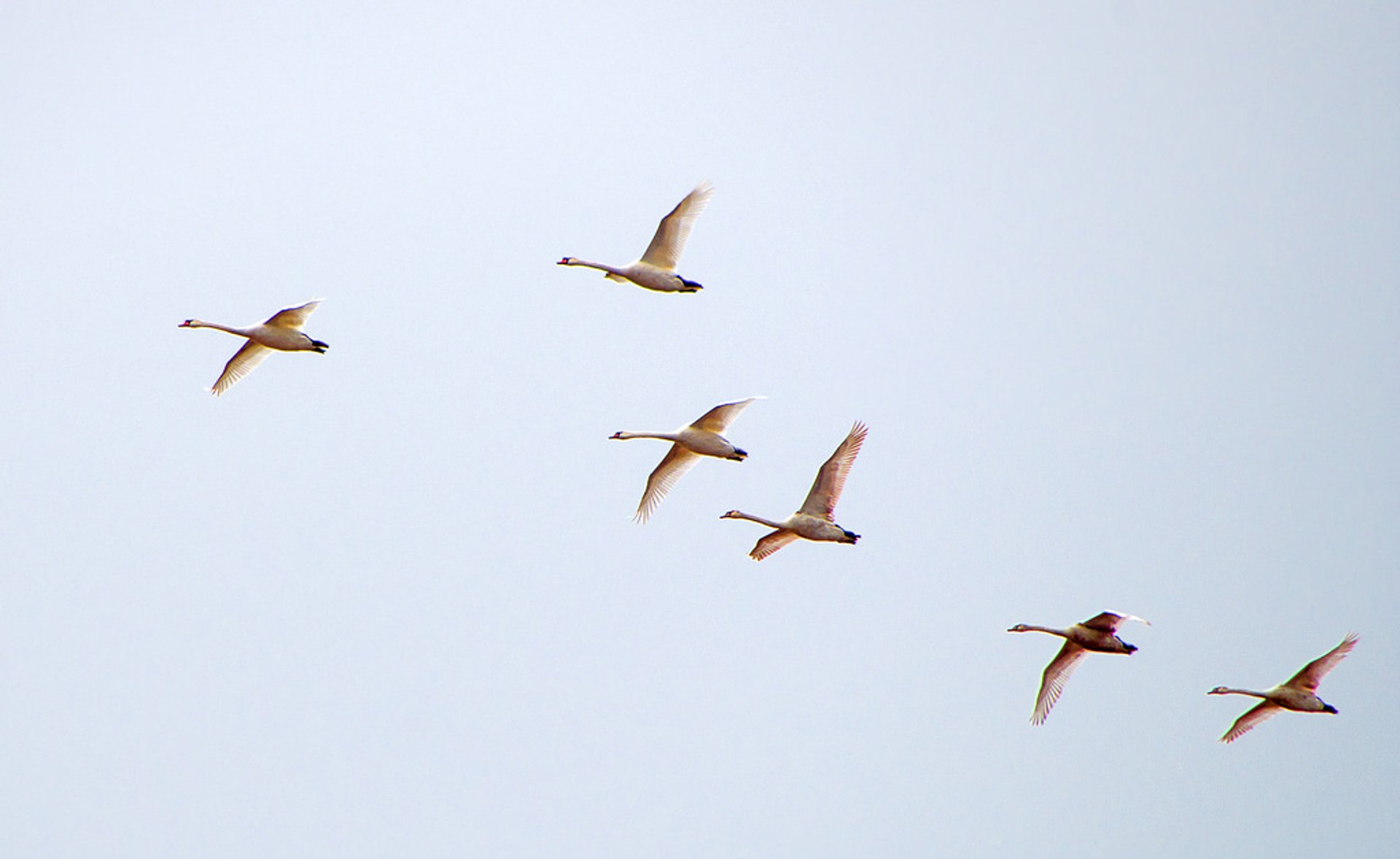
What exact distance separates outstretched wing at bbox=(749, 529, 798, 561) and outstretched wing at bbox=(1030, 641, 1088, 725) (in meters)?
5.52

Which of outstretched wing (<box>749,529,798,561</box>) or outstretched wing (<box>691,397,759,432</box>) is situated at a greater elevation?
outstretched wing (<box>691,397,759,432</box>)

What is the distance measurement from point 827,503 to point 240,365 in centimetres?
1226

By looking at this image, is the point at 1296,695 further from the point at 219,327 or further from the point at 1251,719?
the point at 219,327

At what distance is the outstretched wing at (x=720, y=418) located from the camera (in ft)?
109

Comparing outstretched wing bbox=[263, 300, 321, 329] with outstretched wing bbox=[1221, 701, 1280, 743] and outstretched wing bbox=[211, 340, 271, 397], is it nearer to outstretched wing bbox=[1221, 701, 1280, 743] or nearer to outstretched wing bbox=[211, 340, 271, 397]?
outstretched wing bbox=[211, 340, 271, 397]

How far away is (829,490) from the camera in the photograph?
32.8 m

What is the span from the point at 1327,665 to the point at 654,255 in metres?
14.9

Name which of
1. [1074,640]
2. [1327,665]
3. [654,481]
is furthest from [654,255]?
[1327,665]

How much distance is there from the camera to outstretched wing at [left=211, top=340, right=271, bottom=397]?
3472cm

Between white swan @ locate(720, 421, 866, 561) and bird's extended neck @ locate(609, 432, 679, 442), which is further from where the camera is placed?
bird's extended neck @ locate(609, 432, 679, 442)

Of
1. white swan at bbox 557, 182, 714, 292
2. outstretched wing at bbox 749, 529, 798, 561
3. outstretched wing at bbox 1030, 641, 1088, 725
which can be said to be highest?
white swan at bbox 557, 182, 714, 292

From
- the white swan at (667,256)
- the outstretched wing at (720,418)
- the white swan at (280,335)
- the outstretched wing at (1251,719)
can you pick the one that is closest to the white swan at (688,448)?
the outstretched wing at (720,418)

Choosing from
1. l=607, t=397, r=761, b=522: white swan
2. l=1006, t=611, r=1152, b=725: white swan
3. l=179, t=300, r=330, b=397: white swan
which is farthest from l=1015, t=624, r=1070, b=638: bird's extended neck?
l=179, t=300, r=330, b=397: white swan

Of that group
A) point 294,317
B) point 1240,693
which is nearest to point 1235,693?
point 1240,693
